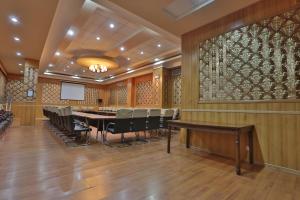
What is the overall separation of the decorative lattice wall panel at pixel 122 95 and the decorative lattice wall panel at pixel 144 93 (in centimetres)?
171

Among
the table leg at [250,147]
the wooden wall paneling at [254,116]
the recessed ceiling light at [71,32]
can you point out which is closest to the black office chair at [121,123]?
the wooden wall paneling at [254,116]

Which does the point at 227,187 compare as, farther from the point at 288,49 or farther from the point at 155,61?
the point at 155,61

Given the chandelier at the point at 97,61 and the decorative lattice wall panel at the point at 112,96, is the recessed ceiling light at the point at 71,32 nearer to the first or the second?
the chandelier at the point at 97,61

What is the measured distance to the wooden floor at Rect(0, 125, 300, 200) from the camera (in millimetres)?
1915

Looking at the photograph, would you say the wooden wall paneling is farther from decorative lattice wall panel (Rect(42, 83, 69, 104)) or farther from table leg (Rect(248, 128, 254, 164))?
→ decorative lattice wall panel (Rect(42, 83, 69, 104))

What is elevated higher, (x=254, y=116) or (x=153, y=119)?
(x=254, y=116)

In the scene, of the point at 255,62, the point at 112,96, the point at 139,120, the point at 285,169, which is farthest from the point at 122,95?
the point at 285,169

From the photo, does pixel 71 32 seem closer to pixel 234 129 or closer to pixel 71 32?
pixel 71 32

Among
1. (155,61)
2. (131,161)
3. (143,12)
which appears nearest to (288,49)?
(143,12)

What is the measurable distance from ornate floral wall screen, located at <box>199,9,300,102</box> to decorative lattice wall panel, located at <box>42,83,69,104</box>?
14086mm

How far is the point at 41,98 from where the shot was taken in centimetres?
1389

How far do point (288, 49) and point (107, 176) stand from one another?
368cm

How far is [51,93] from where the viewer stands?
14.4 m

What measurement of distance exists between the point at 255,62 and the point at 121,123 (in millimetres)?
3327
